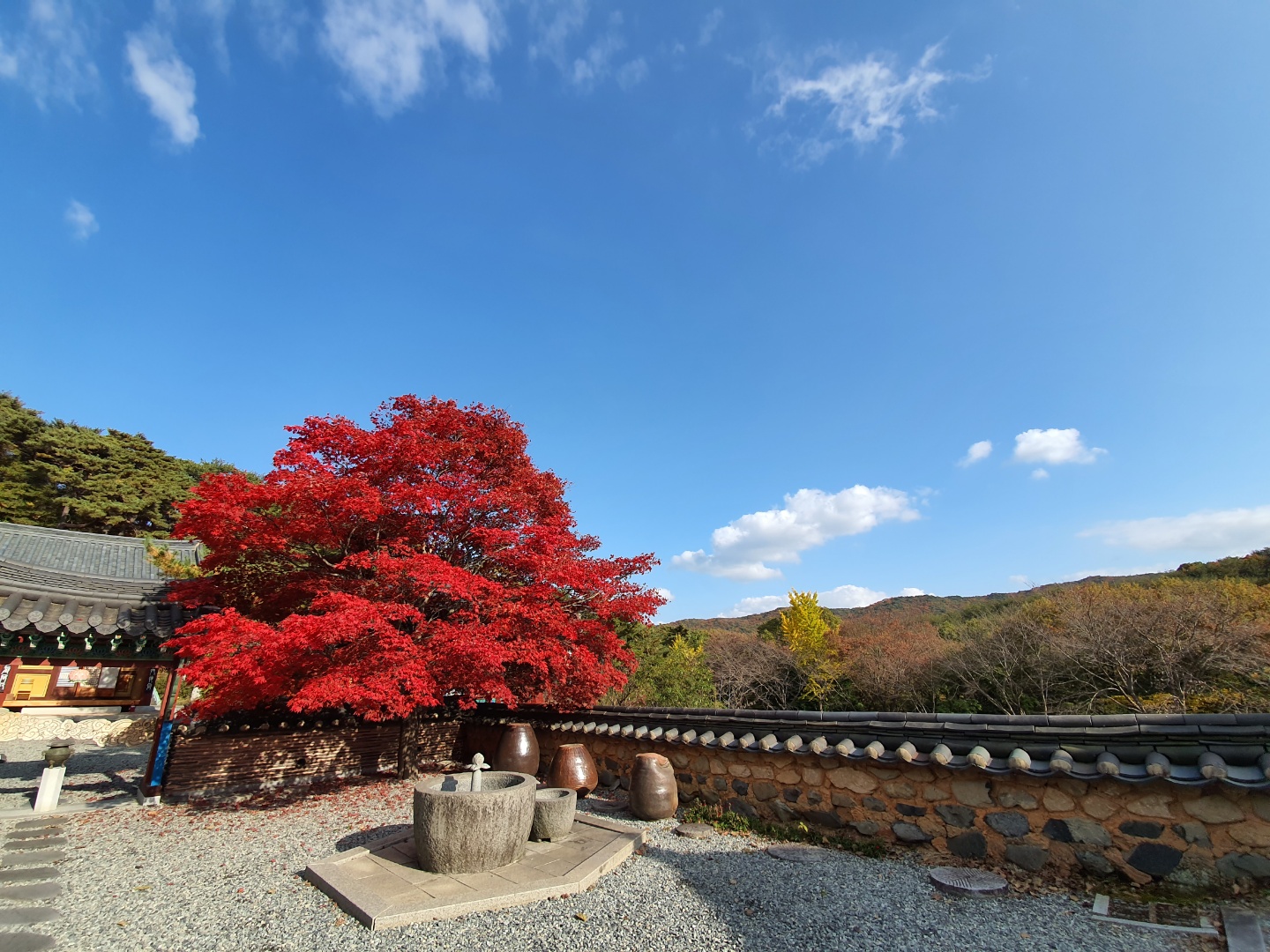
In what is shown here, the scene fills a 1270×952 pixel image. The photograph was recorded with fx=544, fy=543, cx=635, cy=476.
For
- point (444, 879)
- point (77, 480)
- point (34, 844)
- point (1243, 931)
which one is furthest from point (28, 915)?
point (77, 480)

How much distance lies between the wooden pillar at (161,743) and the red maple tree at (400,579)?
3.06 feet

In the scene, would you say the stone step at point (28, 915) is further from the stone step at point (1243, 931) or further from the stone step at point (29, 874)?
the stone step at point (1243, 931)

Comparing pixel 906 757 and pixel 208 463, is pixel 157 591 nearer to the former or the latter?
pixel 906 757

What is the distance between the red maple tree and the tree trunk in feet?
1.07

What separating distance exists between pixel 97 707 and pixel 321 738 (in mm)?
16096

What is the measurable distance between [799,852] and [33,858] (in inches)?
343

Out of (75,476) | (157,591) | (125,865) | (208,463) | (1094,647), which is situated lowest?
(125,865)

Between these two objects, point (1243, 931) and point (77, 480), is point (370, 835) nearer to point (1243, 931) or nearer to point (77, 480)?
point (1243, 931)

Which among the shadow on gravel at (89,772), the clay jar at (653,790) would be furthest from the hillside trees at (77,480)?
the clay jar at (653,790)

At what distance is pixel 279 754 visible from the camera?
988 centimetres

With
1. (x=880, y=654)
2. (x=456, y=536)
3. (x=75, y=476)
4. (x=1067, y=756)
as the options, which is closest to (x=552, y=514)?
(x=456, y=536)

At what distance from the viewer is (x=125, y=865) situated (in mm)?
5918

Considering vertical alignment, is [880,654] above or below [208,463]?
below

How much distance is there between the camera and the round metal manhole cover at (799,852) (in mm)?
5953
